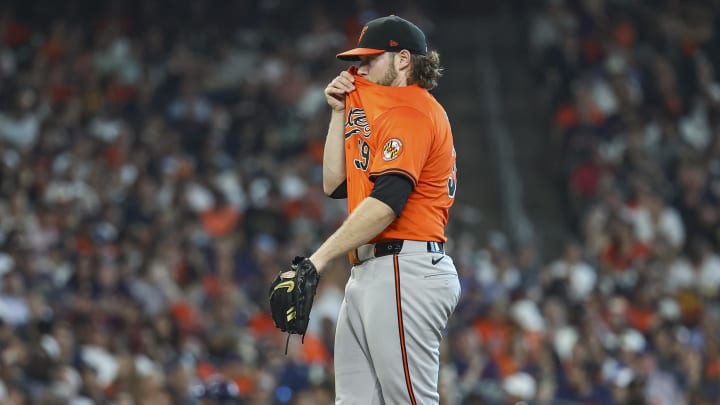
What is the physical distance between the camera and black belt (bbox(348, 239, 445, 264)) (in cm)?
405

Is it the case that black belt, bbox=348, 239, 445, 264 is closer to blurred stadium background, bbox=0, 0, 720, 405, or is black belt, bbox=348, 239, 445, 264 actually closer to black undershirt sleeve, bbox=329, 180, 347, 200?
black undershirt sleeve, bbox=329, 180, 347, 200

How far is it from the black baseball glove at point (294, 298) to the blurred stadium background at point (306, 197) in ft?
7.96

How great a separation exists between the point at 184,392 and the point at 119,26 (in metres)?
7.37

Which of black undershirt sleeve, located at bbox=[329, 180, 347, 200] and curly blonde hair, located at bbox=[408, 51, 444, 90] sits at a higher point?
curly blonde hair, located at bbox=[408, 51, 444, 90]

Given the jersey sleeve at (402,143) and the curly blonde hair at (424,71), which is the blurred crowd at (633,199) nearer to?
the curly blonde hair at (424,71)

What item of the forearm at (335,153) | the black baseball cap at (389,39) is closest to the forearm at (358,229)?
the forearm at (335,153)

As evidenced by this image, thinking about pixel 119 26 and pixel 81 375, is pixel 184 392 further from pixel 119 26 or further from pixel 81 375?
pixel 119 26

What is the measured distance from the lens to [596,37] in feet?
48.8

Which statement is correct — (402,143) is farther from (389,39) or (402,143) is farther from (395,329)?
(395,329)

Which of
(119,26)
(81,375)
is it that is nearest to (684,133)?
(119,26)

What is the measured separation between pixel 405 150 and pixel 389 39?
1.56 ft

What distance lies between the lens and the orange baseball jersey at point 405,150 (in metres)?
3.94

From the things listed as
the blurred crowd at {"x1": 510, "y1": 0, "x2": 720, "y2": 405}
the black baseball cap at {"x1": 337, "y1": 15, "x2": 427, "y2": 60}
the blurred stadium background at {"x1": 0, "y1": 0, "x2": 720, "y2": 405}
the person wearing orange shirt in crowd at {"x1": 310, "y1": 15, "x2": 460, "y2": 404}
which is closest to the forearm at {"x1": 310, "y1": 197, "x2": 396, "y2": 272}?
the person wearing orange shirt in crowd at {"x1": 310, "y1": 15, "x2": 460, "y2": 404}

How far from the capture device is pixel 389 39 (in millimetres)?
4148
